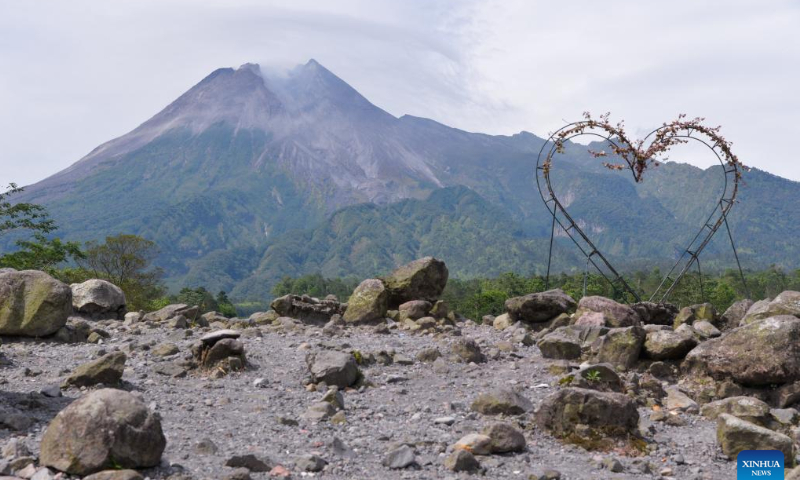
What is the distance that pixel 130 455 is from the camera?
620 centimetres

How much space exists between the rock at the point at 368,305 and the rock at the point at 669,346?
23.3 feet

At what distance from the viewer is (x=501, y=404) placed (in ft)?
27.9

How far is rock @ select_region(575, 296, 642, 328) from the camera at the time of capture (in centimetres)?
1312

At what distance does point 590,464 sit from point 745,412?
8.82ft

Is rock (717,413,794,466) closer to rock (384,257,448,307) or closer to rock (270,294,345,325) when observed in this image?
rock (384,257,448,307)

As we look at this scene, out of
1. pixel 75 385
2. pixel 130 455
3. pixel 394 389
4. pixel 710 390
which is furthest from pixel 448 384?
pixel 75 385

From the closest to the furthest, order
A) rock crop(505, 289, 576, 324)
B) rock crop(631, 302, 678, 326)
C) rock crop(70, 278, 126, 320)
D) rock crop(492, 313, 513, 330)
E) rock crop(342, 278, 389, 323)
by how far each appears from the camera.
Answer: rock crop(631, 302, 678, 326) < rock crop(505, 289, 576, 324) < rock crop(492, 313, 513, 330) < rock crop(342, 278, 389, 323) < rock crop(70, 278, 126, 320)

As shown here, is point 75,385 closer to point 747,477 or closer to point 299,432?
point 299,432

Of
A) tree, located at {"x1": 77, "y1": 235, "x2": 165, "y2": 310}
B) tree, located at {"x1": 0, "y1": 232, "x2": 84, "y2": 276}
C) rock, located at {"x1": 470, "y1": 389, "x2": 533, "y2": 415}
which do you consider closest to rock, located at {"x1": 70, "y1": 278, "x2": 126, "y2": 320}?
rock, located at {"x1": 470, "y1": 389, "x2": 533, "y2": 415}

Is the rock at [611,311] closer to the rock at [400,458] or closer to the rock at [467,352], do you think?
the rock at [467,352]

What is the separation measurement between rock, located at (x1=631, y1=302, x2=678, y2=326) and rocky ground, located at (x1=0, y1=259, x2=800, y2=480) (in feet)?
0.15

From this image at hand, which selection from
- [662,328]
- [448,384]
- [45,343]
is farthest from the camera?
[45,343]

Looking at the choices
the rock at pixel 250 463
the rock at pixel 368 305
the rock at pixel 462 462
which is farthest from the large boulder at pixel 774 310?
the rock at pixel 250 463

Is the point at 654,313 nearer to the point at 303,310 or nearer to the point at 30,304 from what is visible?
the point at 303,310
